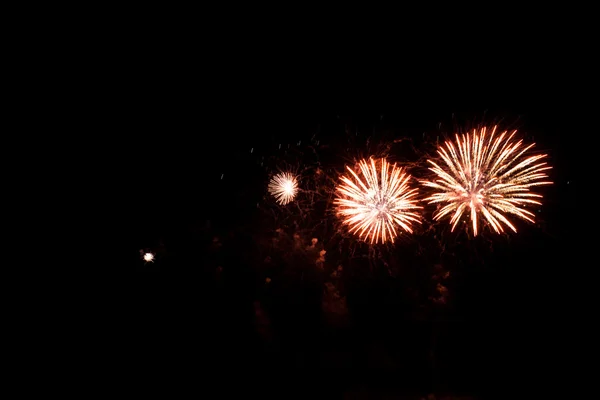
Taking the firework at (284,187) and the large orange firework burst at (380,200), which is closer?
the large orange firework burst at (380,200)

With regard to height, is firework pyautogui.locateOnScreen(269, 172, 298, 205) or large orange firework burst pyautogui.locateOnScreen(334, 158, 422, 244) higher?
firework pyautogui.locateOnScreen(269, 172, 298, 205)

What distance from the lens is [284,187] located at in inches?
333

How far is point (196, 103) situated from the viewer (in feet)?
27.7

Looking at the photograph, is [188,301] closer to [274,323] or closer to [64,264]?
[274,323]

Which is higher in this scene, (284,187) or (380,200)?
A: (284,187)

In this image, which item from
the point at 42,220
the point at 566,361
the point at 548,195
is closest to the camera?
the point at 566,361

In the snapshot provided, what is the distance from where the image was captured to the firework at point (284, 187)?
8.41 meters

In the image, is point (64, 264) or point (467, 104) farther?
point (64, 264)

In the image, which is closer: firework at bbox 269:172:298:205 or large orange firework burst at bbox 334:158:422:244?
large orange firework burst at bbox 334:158:422:244

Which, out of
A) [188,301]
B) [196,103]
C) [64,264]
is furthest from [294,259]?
[64,264]

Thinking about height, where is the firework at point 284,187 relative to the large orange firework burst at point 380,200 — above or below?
above

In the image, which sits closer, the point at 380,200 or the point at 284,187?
the point at 380,200

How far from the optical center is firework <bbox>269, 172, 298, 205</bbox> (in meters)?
8.41

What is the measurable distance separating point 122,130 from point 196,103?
2.12 metres
